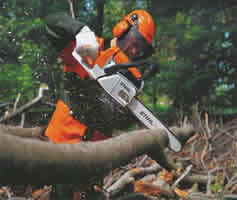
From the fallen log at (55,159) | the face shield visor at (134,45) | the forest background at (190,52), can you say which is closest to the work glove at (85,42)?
the face shield visor at (134,45)

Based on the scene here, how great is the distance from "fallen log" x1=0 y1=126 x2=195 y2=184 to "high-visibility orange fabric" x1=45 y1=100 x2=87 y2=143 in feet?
2.39

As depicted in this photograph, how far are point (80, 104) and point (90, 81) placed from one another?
15 centimetres

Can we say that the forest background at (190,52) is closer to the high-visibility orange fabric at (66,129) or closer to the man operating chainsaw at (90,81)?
the man operating chainsaw at (90,81)

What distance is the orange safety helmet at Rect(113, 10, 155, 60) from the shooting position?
4.93 ft

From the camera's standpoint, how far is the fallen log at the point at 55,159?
1.32 ft

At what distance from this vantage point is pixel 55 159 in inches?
17.6

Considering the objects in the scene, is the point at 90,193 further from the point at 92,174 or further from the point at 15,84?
the point at 15,84

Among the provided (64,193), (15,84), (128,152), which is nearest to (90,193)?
(64,193)

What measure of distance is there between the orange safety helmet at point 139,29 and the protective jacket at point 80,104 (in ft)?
0.41

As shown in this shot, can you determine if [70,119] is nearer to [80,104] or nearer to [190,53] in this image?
[80,104]

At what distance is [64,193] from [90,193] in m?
0.19

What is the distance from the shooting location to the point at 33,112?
2.51 meters

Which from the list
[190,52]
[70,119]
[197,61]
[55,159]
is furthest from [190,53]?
[55,159]

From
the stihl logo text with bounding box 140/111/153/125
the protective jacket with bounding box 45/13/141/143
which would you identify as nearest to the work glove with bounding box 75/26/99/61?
the protective jacket with bounding box 45/13/141/143
